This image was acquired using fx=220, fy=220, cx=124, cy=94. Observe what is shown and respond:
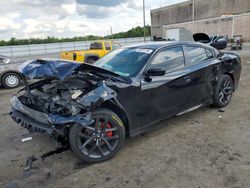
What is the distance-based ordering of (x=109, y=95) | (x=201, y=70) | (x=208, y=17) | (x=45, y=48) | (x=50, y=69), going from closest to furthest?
(x=50, y=69) < (x=109, y=95) < (x=201, y=70) < (x=45, y=48) < (x=208, y=17)

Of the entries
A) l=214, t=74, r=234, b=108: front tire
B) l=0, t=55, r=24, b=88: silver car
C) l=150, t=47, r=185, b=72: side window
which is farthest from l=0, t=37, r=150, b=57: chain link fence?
l=150, t=47, r=185, b=72: side window

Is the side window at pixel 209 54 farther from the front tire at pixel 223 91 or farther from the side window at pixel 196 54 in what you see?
the front tire at pixel 223 91

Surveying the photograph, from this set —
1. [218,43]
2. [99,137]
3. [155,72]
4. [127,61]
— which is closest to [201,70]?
[155,72]

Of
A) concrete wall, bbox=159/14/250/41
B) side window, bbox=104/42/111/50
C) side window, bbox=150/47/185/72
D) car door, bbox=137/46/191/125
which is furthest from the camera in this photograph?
concrete wall, bbox=159/14/250/41

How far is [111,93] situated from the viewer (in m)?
3.01

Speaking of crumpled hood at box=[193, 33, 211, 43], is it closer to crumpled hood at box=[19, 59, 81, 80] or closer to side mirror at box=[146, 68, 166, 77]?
side mirror at box=[146, 68, 166, 77]

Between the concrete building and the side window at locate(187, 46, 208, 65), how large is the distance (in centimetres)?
3043

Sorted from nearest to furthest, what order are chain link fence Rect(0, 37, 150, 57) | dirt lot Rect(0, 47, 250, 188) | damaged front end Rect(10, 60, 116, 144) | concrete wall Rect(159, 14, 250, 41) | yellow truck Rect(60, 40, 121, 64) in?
dirt lot Rect(0, 47, 250, 188)
damaged front end Rect(10, 60, 116, 144)
yellow truck Rect(60, 40, 121, 64)
concrete wall Rect(159, 14, 250, 41)
chain link fence Rect(0, 37, 150, 57)

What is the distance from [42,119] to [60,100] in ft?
1.12

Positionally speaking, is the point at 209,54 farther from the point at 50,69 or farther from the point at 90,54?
the point at 90,54

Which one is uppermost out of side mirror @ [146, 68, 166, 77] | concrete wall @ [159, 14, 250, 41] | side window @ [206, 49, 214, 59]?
concrete wall @ [159, 14, 250, 41]

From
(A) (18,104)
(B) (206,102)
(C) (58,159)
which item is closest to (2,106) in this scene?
(A) (18,104)

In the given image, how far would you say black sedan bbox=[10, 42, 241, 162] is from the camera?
9.39 ft

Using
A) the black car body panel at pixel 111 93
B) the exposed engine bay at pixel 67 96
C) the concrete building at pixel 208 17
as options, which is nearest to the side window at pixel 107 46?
the black car body panel at pixel 111 93
